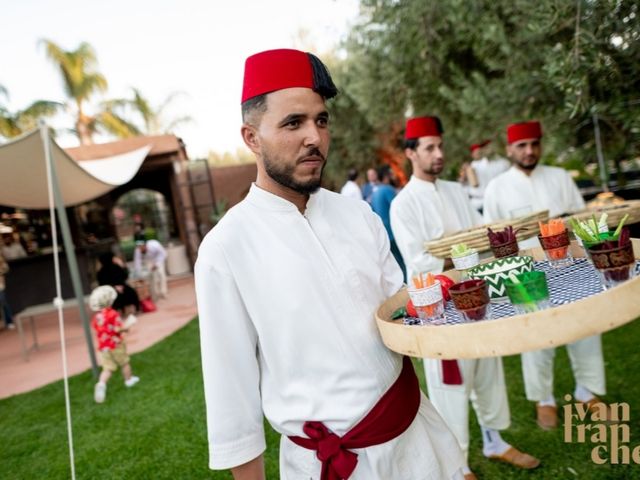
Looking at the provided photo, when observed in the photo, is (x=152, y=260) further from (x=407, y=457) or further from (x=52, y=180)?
(x=407, y=457)

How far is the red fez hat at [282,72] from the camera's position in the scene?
1.36m

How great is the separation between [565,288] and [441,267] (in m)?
1.42

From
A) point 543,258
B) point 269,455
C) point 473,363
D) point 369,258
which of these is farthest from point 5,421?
point 543,258

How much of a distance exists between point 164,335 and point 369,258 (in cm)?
643

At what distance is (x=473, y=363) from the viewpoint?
2732mm

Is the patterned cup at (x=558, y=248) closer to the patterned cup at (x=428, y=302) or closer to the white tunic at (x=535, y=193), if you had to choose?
the patterned cup at (x=428, y=302)

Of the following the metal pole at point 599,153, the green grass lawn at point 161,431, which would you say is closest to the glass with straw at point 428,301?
the green grass lawn at point 161,431

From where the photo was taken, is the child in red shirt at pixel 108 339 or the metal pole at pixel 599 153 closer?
the metal pole at pixel 599 153

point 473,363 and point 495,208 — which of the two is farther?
point 495,208

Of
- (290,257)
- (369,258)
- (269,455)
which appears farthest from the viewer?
(269,455)

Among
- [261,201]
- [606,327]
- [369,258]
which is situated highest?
[261,201]

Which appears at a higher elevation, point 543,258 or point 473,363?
point 543,258

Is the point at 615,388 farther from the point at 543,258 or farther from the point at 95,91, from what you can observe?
the point at 95,91

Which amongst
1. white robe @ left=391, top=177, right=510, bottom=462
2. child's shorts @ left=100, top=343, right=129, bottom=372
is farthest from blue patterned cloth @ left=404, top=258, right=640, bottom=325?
child's shorts @ left=100, top=343, right=129, bottom=372
